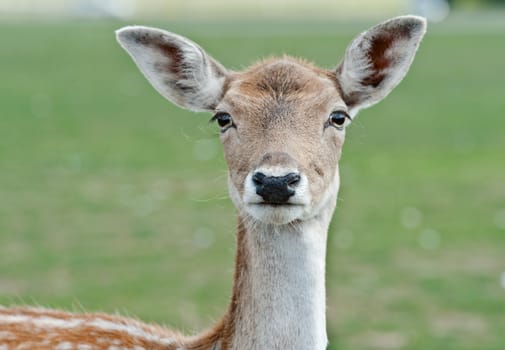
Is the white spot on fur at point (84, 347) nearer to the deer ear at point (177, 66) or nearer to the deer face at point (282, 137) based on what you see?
the deer face at point (282, 137)

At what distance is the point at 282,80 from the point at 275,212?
880mm

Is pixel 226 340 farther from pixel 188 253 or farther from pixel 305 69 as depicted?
pixel 188 253

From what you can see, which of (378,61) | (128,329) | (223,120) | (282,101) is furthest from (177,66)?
(128,329)

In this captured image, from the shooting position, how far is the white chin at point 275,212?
19.0ft

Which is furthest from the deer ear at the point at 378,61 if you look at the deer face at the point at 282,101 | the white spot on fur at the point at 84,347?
the white spot on fur at the point at 84,347

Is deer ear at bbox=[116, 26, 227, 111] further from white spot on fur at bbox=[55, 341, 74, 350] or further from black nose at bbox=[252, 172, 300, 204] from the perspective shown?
white spot on fur at bbox=[55, 341, 74, 350]

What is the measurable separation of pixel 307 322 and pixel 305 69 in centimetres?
135

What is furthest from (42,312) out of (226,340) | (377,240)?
(377,240)

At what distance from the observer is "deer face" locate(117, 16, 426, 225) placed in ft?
19.1

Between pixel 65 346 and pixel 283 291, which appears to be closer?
pixel 283 291

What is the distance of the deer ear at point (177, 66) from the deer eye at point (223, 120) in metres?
0.27

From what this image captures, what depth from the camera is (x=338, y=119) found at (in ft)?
20.7

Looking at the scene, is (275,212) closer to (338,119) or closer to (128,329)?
(338,119)

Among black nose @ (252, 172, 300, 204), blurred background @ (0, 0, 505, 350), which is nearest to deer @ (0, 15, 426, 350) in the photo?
black nose @ (252, 172, 300, 204)
